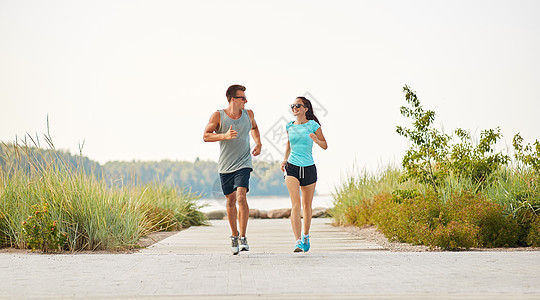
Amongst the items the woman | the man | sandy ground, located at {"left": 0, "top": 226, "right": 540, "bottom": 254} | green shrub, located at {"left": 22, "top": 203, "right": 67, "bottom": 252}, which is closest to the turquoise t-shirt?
the woman

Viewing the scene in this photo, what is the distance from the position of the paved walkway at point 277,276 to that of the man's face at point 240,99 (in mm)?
2051

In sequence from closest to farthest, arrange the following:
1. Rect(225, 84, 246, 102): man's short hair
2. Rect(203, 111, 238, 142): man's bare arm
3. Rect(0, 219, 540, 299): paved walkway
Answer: Rect(0, 219, 540, 299): paved walkway → Rect(203, 111, 238, 142): man's bare arm → Rect(225, 84, 246, 102): man's short hair

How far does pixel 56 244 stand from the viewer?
905 cm

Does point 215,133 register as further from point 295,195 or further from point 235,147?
point 295,195

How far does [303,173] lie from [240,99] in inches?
52.5

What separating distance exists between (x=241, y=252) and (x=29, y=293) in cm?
378

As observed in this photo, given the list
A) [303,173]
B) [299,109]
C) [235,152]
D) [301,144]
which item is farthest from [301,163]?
[235,152]

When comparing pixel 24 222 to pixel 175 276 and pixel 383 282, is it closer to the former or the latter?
pixel 175 276

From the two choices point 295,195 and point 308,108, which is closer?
point 295,195

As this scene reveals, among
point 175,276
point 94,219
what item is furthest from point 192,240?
point 175,276

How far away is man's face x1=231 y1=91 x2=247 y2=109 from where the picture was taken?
847 cm

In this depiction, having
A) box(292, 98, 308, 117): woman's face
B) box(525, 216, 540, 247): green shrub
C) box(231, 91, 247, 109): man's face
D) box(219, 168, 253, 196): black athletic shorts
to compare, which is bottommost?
box(525, 216, 540, 247): green shrub

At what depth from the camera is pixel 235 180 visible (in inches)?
326

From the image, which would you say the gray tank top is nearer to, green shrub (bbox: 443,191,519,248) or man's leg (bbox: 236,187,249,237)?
man's leg (bbox: 236,187,249,237)
